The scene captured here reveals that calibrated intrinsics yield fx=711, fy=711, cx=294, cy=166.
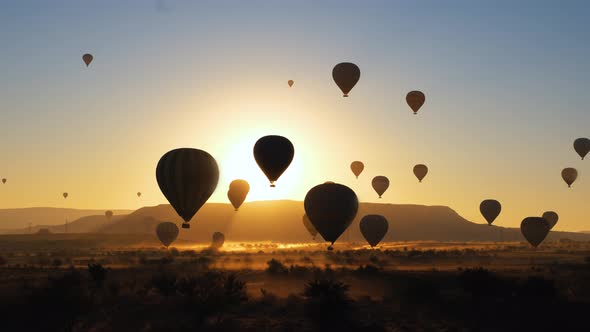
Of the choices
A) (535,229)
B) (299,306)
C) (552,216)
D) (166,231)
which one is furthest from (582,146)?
(299,306)

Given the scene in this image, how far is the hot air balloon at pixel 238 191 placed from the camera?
308ft

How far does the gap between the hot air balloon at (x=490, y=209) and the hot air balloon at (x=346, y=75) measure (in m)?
57.4

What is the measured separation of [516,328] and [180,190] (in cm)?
2829

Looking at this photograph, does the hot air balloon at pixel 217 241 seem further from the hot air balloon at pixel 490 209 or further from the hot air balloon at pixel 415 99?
the hot air balloon at pixel 415 99

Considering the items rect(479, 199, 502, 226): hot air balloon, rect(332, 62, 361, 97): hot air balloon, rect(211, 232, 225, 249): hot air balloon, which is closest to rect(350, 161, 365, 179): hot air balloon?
rect(479, 199, 502, 226): hot air balloon

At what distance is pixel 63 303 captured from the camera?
33750 millimetres

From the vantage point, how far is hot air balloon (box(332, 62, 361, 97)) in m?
68.9

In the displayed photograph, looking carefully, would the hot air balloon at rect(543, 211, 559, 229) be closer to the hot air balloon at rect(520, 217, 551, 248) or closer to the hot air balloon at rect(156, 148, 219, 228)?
the hot air balloon at rect(520, 217, 551, 248)

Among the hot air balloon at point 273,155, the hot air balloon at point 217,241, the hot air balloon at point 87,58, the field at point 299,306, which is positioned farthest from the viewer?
the hot air balloon at point 217,241

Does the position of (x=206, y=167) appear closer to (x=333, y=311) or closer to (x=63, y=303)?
(x=63, y=303)

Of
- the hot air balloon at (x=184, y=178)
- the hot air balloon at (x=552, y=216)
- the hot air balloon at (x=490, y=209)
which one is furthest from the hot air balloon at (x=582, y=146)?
the hot air balloon at (x=184, y=178)

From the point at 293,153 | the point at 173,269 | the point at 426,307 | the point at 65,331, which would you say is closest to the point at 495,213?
the point at 293,153

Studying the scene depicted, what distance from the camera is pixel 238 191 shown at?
94625mm

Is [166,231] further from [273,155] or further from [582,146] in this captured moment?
[582,146]
